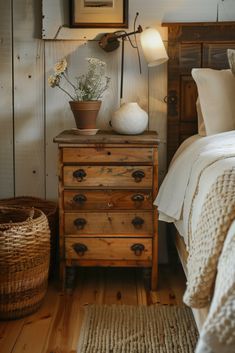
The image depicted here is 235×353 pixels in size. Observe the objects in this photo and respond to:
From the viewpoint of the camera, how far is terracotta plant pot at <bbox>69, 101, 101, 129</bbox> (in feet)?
8.68

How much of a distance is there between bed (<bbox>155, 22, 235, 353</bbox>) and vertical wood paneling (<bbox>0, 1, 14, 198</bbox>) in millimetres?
883

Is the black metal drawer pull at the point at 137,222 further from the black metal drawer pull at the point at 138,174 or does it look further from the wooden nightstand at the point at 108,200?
the black metal drawer pull at the point at 138,174

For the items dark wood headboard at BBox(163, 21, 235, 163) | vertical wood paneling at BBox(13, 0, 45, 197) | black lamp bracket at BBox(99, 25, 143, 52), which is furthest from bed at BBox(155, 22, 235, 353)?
vertical wood paneling at BBox(13, 0, 45, 197)

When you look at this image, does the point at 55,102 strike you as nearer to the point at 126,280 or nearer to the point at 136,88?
the point at 136,88

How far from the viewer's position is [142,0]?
287cm

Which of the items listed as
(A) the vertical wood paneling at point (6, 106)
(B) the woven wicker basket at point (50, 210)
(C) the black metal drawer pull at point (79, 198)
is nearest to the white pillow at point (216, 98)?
(C) the black metal drawer pull at point (79, 198)

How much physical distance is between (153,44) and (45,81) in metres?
0.65

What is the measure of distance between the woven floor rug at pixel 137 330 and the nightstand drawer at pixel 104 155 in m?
0.69

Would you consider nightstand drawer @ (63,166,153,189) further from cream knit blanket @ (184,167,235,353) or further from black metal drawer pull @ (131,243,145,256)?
cream knit blanket @ (184,167,235,353)

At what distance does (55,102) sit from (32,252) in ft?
3.22

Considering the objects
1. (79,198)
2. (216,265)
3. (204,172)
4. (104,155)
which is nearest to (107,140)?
(104,155)

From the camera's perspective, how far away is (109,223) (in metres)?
2.59

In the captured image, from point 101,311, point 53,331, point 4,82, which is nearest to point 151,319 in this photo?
point 101,311

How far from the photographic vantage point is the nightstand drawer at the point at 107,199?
257cm
